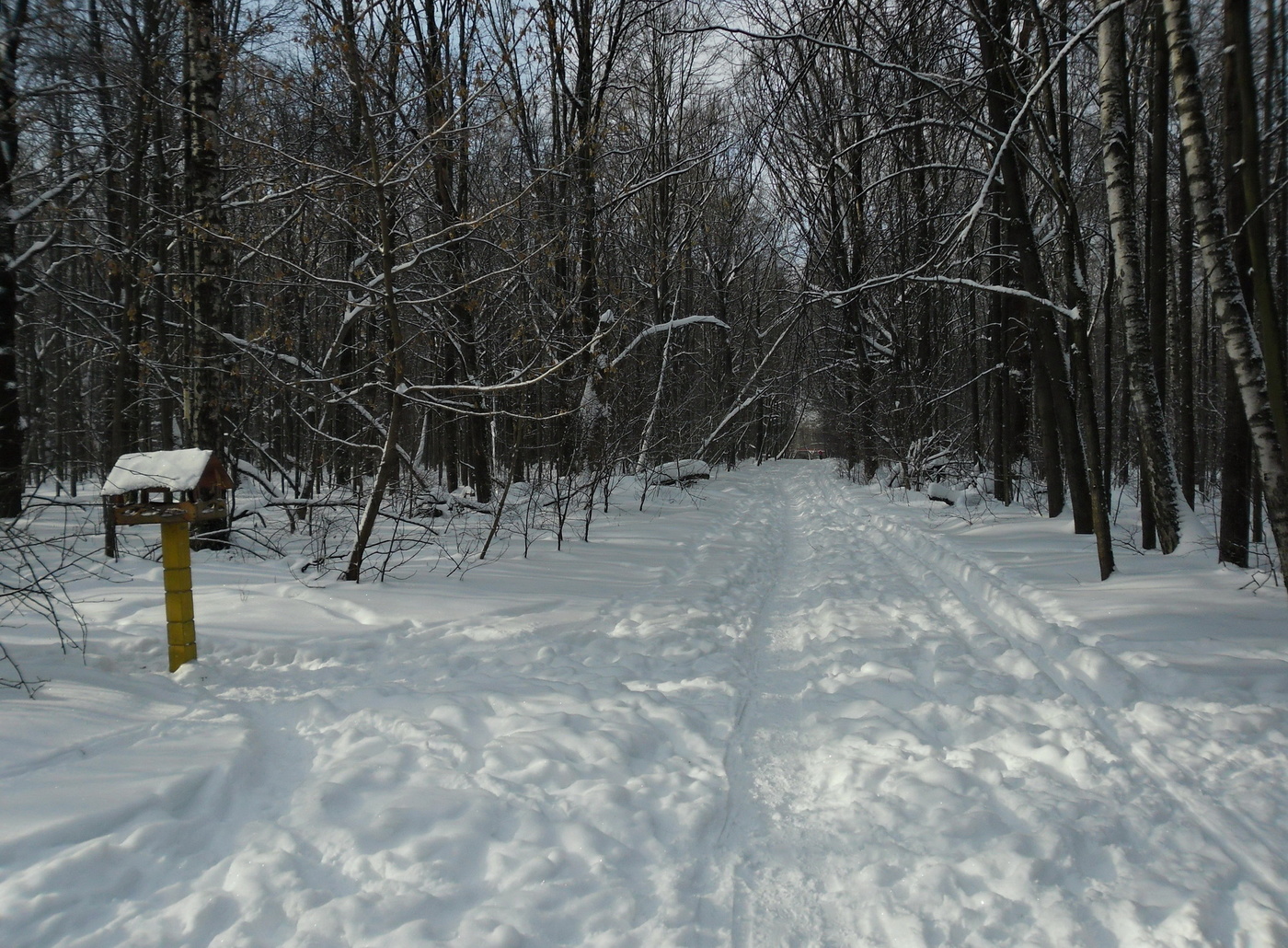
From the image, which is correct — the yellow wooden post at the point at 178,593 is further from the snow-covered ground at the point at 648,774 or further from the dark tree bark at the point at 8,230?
the dark tree bark at the point at 8,230

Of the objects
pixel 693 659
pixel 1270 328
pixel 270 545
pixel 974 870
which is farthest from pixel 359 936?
pixel 270 545

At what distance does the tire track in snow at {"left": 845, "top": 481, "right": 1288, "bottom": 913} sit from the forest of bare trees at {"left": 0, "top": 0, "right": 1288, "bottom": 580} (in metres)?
1.50

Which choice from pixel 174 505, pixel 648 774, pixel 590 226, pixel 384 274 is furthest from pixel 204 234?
pixel 648 774

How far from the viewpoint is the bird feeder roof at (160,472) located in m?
4.30

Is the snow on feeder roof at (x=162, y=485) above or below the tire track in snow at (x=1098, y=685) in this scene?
above

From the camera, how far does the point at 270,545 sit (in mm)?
8516

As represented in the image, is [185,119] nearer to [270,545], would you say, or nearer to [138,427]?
[270,545]

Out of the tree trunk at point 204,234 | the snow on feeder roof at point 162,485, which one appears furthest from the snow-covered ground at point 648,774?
the tree trunk at point 204,234

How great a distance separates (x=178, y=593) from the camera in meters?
4.48

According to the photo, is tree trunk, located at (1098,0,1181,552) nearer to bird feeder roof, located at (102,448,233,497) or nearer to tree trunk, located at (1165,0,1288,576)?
tree trunk, located at (1165,0,1288,576)

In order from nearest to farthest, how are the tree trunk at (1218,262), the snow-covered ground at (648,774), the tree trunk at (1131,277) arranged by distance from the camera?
the snow-covered ground at (648,774) → the tree trunk at (1218,262) → the tree trunk at (1131,277)

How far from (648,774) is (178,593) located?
324 centimetres

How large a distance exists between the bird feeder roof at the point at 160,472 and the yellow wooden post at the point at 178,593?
27 centimetres

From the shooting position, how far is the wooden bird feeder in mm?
4324
